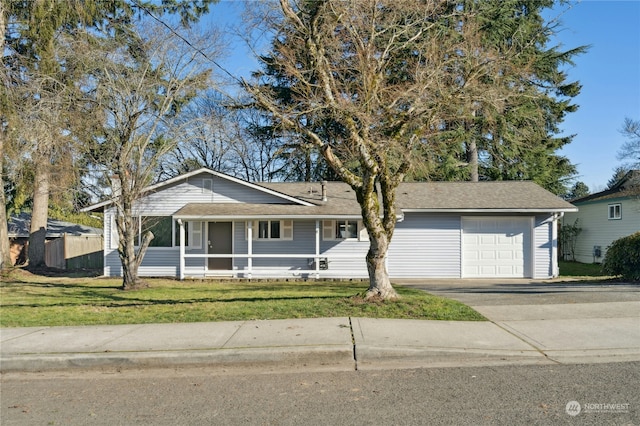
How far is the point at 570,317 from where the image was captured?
926cm

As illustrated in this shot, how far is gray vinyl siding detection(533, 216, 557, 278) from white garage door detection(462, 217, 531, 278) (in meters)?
0.27

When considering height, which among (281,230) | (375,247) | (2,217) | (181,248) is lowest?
(181,248)

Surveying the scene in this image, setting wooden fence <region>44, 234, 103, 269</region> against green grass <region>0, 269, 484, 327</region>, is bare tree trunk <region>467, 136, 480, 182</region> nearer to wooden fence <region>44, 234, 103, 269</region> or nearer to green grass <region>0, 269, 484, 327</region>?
green grass <region>0, 269, 484, 327</region>

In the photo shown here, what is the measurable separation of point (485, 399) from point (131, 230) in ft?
40.0

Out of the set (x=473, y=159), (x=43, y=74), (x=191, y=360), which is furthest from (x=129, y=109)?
(x=473, y=159)

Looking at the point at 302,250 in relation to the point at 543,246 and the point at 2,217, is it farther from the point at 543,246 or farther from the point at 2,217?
the point at 2,217

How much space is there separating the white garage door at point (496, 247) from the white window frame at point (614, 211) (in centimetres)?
948

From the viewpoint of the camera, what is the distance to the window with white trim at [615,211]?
25.6m

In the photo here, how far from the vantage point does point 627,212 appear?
980 inches

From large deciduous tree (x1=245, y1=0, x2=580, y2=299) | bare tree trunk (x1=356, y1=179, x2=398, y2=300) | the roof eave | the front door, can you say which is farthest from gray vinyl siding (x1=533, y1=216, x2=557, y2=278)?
the front door

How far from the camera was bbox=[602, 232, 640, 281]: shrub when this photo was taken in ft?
50.3

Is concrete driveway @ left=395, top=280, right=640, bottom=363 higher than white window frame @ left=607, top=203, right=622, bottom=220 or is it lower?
lower

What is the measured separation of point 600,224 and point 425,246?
13.4m

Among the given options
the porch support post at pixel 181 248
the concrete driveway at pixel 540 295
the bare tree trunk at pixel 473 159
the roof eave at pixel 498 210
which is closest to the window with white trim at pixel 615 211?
the bare tree trunk at pixel 473 159
